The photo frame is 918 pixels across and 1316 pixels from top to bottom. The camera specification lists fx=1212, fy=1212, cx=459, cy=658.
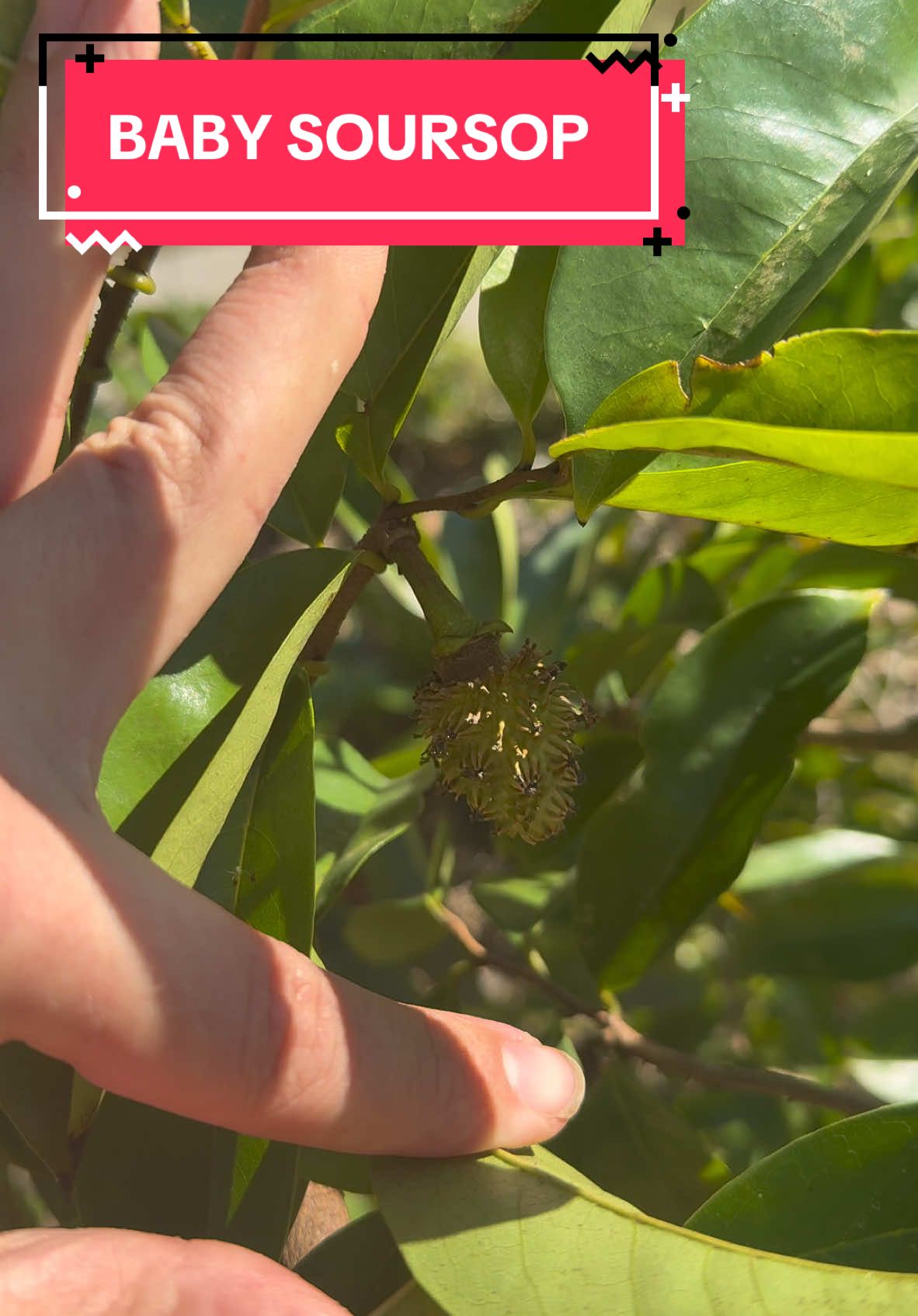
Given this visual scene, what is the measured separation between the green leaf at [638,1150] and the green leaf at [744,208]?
63cm

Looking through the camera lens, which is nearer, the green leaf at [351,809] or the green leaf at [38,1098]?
the green leaf at [38,1098]

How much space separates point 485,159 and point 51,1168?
2.20 feet

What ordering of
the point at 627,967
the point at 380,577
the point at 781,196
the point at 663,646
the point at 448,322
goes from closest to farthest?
1. the point at 781,196
2. the point at 448,322
3. the point at 627,967
4. the point at 663,646
5. the point at 380,577

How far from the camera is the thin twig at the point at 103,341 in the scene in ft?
2.33

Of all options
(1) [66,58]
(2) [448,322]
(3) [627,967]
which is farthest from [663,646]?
(1) [66,58]

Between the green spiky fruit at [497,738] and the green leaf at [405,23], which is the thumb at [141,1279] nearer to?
the green spiky fruit at [497,738]

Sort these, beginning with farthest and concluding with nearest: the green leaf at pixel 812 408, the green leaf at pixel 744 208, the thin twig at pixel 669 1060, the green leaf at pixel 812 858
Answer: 1. the green leaf at pixel 812 858
2. the thin twig at pixel 669 1060
3. the green leaf at pixel 744 208
4. the green leaf at pixel 812 408

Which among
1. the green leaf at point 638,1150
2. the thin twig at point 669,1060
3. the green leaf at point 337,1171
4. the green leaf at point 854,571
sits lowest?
the green leaf at point 638,1150

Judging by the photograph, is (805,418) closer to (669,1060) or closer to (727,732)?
(727,732)

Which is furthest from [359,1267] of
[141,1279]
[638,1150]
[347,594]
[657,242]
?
[657,242]

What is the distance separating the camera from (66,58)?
22.6 inches

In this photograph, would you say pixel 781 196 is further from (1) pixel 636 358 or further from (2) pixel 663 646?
(2) pixel 663 646

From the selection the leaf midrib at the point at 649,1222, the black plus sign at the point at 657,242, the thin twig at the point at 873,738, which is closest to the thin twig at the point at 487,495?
the black plus sign at the point at 657,242

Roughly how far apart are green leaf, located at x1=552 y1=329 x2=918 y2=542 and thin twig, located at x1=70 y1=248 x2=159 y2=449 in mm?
303
